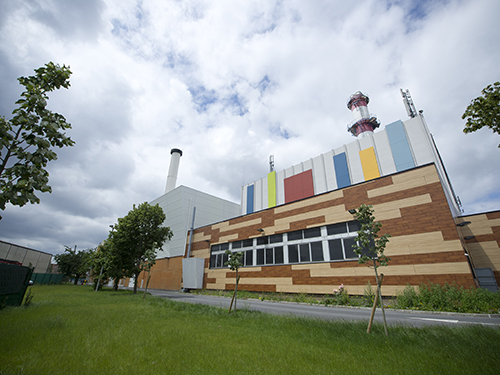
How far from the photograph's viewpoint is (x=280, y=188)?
150ft

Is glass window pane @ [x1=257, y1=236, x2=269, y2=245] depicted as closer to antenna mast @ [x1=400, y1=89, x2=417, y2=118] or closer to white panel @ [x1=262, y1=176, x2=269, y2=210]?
white panel @ [x1=262, y1=176, x2=269, y2=210]

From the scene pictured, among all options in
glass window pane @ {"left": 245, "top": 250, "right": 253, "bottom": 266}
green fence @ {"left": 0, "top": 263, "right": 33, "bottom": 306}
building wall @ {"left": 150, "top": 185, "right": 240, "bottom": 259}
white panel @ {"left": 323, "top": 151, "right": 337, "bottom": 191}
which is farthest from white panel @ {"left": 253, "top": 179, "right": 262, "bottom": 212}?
green fence @ {"left": 0, "top": 263, "right": 33, "bottom": 306}

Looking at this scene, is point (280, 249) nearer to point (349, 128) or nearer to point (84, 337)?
point (84, 337)

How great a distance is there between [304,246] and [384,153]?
23227mm

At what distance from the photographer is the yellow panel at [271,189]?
4589 centimetres

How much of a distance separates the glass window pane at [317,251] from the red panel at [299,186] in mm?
21495

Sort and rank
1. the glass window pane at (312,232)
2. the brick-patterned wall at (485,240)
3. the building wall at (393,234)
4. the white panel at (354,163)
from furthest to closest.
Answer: the white panel at (354,163) < the glass window pane at (312,232) < the brick-patterned wall at (485,240) < the building wall at (393,234)

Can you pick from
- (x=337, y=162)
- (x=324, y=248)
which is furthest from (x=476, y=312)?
(x=337, y=162)

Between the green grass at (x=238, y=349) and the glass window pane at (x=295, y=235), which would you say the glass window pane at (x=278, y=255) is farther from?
the green grass at (x=238, y=349)

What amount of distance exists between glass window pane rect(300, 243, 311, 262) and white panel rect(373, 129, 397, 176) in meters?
20.7

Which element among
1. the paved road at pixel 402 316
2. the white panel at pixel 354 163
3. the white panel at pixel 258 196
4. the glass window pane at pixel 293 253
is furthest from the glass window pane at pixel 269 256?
the white panel at pixel 258 196

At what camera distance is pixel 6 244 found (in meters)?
44.1

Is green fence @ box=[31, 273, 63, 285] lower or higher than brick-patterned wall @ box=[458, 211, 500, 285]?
lower

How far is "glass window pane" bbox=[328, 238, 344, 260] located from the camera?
17980 millimetres
